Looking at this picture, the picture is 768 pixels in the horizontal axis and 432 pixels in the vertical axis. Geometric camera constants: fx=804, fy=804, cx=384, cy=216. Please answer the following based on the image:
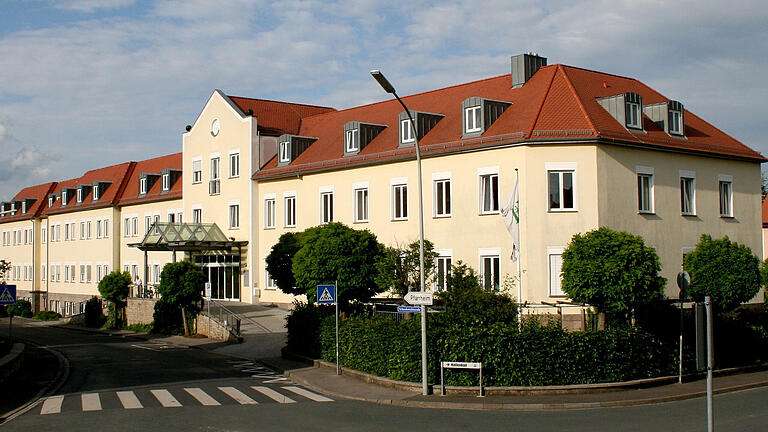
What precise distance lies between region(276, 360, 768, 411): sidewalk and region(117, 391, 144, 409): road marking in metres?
4.72

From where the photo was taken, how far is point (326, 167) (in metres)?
39.3

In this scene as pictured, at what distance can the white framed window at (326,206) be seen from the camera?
39750 mm

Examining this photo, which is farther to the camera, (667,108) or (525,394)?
(667,108)

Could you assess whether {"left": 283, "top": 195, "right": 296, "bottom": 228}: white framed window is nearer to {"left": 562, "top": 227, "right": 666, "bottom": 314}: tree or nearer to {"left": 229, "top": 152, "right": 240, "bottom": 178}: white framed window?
{"left": 229, "top": 152, "right": 240, "bottom": 178}: white framed window

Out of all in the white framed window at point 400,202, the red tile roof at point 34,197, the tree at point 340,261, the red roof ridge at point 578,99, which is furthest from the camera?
the red tile roof at point 34,197

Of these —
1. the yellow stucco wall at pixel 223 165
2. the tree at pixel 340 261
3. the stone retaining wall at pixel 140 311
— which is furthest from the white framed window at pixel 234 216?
the tree at pixel 340 261

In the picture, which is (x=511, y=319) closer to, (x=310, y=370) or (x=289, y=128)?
(x=310, y=370)

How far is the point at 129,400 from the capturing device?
741 inches

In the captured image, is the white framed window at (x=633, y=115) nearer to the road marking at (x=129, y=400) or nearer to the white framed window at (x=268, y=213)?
the white framed window at (x=268, y=213)

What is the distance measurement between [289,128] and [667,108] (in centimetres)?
2230

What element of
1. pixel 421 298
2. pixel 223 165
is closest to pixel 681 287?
pixel 421 298

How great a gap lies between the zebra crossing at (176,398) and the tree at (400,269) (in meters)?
5.26

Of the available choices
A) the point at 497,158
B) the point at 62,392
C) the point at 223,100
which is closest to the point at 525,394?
the point at 62,392

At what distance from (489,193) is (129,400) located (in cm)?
1746
